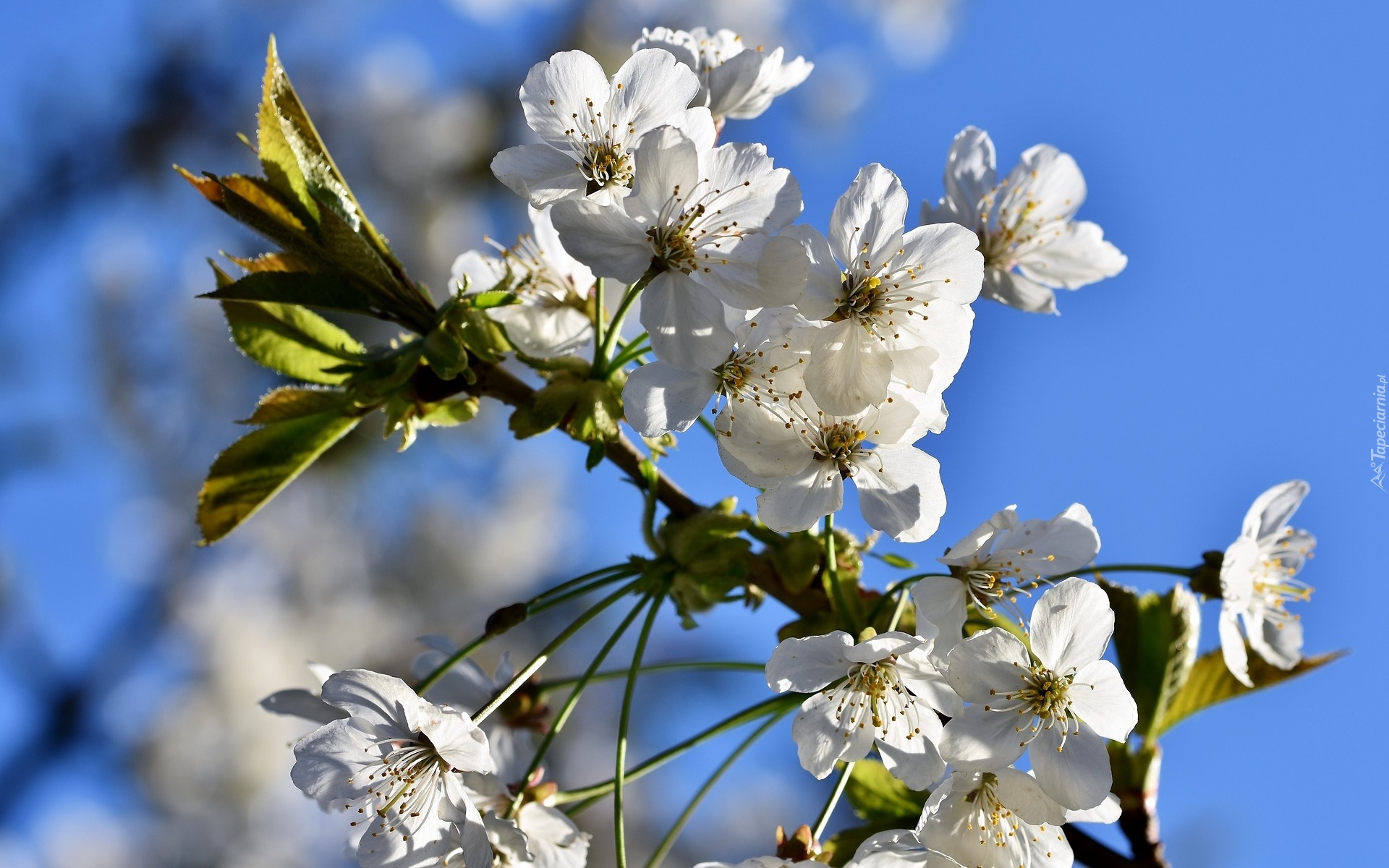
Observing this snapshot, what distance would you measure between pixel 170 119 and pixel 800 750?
23.3ft

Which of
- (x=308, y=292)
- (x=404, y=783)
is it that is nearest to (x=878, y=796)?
(x=404, y=783)

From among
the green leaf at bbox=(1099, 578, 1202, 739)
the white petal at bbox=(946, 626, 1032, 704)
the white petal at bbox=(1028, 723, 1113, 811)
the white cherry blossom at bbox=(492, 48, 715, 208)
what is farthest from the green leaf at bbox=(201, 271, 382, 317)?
the green leaf at bbox=(1099, 578, 1202, 739)

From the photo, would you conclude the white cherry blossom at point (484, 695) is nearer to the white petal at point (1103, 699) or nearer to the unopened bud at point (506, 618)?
the unopened bud at point (506, 618)

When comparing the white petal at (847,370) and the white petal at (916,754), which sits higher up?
the white petal at (847,370)

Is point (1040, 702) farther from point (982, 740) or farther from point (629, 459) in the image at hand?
point (629, 459)

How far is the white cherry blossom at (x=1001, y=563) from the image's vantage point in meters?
0.99

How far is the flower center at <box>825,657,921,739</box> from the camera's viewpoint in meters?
1.01

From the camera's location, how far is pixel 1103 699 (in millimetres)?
987

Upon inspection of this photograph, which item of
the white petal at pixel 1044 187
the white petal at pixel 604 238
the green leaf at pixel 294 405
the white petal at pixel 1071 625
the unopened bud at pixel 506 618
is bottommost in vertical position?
the white petal at pixel 1071 625

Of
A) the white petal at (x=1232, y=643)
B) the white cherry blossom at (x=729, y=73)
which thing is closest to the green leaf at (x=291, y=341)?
the white cherry blossom at (x=729, y=73)

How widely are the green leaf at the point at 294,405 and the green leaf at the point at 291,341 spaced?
0.11 ft

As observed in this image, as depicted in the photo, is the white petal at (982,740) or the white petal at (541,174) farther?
the white petal at (541,174)

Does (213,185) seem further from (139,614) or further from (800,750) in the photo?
(139,614)

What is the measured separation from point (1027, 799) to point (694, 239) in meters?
0.63
